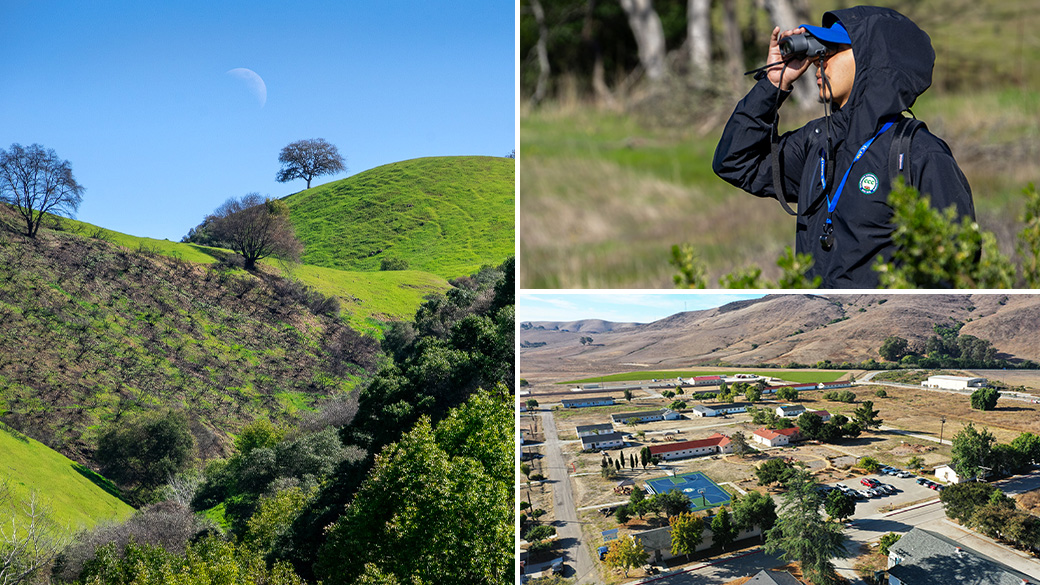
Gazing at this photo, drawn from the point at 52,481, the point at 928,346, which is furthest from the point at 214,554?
the point at 52,481

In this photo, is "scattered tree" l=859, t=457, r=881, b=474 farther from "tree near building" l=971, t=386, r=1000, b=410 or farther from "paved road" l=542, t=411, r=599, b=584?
"paved road" l=542, t=411, r=599, b=584

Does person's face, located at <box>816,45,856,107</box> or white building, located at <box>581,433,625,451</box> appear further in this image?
white building, located at <box>581,433,625,451</box>

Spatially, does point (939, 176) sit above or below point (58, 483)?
above

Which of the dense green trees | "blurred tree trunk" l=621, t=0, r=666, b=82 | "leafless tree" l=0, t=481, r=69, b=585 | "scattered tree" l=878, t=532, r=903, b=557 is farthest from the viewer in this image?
"leafless tree" l=0, t=481, r=69, b=585

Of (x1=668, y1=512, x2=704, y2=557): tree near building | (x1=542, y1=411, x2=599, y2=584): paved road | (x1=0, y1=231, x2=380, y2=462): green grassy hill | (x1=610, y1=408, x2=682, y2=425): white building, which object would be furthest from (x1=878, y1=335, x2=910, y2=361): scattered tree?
(x1=0, y1=231, x2=380, y2=462): green grassy hill

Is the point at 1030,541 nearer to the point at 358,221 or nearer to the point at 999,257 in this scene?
the point at 999,257

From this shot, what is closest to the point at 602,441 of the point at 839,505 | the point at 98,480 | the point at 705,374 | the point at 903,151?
the point at 705,374

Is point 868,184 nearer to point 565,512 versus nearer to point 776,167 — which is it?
point 776,167
